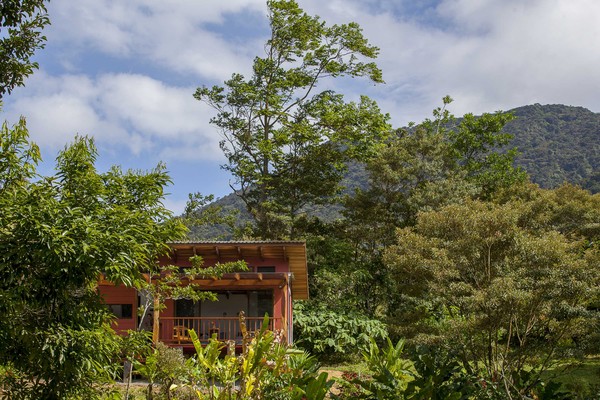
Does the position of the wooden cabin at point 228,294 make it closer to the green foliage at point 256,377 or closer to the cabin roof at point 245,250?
the cabin roof at point 245,250

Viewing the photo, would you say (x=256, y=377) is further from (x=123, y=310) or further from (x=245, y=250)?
(x=123, y=310)

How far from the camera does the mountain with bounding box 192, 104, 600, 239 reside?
245 ft

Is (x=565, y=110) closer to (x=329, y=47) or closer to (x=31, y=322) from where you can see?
(x=329, y=47)

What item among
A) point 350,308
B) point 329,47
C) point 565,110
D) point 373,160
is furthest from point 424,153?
point 565,110

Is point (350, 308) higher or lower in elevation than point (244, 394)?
higher

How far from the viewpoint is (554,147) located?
9281cm

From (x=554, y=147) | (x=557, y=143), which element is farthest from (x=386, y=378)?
(x=557, y=143)

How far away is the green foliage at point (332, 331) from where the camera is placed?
22266mm

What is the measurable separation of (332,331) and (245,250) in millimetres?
6303

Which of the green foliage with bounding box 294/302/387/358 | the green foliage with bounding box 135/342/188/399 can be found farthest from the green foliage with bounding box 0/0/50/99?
the green foliage with bounding box 294/302/387/358

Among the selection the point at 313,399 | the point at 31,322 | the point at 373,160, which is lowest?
the point at 313,399

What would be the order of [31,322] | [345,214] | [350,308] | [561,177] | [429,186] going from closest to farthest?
[31,322], [350,308], [429,186], [345,214], [561,177]

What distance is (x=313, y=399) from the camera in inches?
363

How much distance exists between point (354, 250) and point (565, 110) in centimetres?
10002
